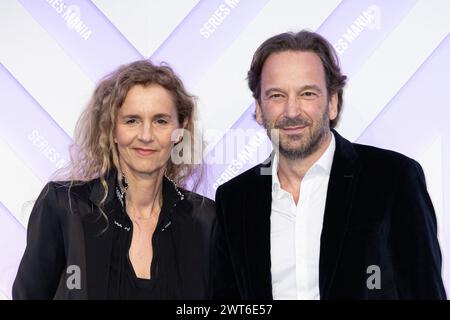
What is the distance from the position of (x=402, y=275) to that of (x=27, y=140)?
168 centimetres

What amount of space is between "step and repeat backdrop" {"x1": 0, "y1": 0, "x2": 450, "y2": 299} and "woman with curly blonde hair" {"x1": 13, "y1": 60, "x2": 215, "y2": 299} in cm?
19

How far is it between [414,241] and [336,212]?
0.93ft

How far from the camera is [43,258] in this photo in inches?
90.0

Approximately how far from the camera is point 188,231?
2402 millimetres

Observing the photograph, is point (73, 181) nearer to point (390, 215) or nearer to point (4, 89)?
point (4, 89)

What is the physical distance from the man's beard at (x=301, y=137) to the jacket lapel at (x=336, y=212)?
0.34 ft

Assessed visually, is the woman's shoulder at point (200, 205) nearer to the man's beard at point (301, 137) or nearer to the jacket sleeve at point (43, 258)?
the man's beard at point (301, 137)

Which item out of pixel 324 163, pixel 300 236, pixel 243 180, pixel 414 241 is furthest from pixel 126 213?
pixel 414 241

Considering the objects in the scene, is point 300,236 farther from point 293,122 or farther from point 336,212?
point 293,122

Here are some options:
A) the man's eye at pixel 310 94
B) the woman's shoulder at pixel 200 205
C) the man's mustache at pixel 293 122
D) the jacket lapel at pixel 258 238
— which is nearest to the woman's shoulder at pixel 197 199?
the woman's shoulder at pixel 200 205

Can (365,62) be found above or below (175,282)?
above
